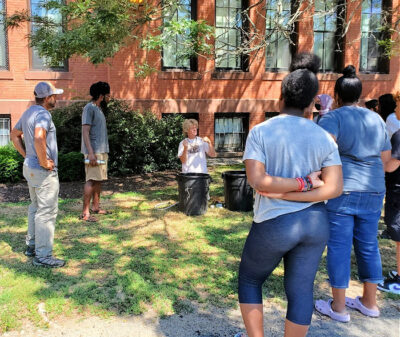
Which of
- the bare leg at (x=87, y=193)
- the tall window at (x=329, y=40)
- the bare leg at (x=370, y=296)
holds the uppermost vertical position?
the tall window at (x=329, y=40)

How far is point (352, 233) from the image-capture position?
3.56 metres

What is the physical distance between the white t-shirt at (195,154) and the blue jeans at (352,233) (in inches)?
150

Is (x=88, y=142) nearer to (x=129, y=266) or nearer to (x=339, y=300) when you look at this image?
(x=129, y=266)

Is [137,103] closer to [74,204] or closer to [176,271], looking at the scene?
[74,204]

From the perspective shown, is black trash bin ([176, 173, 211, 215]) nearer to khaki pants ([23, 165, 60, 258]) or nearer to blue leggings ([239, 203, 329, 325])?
khaki pants ([23, 165, 60, 258])

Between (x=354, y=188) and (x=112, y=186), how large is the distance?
683cm

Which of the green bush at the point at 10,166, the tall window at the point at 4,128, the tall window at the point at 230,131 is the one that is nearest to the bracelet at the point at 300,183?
the green bush at the point at 10,166

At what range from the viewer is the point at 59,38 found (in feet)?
21.1

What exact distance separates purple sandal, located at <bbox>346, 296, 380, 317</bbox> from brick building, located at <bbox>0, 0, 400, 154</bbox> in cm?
848

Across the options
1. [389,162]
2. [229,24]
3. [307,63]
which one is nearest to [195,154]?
[389,162]

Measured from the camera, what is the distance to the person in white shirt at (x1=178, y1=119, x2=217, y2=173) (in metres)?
7.07

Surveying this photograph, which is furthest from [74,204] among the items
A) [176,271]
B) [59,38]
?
[176,271]

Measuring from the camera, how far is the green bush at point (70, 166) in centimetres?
971

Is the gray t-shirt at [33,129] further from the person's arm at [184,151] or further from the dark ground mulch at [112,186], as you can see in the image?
the dark ground mulch at [112,186]
